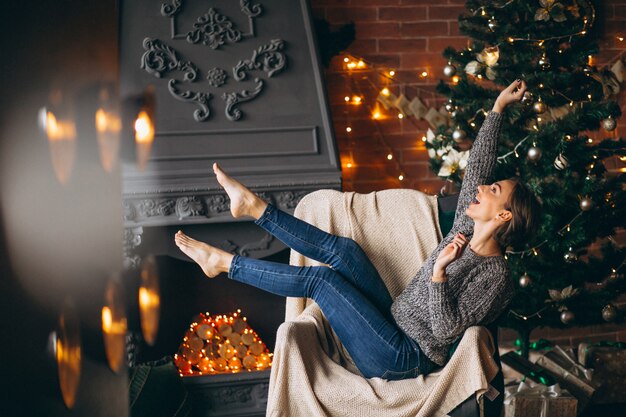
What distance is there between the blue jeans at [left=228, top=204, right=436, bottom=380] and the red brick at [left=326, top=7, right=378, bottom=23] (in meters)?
1.85

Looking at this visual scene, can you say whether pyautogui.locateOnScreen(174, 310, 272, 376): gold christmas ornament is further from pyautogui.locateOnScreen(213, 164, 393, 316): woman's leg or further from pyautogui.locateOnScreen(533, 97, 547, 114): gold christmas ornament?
pyautogui.locateOnScreen(533, 97, 547, 114): gold christmas ornament

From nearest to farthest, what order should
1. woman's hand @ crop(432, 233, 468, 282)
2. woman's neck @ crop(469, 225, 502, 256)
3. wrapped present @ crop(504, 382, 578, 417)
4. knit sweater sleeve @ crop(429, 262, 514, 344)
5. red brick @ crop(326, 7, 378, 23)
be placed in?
woman's hand @ crop(432, 233, 468, 282) → knit sweater sleeve @ crop(429, 262, 514, 344) → woman's neck @ crop(469, 225, 502, 256) → wrapped present @ crop(504, 382, 578, 417) → red brick @ crop(326, 7, 378, 23)

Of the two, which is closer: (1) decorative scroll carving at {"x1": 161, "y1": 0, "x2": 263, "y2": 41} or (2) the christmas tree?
(2) the christmas tree

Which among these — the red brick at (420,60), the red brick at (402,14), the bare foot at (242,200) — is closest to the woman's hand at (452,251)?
the bare foot at (242,200)

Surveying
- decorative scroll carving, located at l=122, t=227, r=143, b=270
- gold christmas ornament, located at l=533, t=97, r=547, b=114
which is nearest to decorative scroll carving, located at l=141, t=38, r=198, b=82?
decorative scroll carving, located at l=122, t=227, r=143, b=270

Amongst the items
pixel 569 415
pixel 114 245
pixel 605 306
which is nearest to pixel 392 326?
pixel 569 415

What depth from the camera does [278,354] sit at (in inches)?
88.6

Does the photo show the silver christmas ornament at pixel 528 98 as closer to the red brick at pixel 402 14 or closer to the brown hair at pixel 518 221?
the brown hair at pixel 518 221

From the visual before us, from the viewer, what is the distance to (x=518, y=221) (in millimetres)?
2291

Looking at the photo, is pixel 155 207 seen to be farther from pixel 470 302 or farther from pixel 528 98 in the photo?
pixel 528 98

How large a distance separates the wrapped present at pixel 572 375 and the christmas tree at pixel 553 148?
16cm

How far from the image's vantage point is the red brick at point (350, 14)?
12.7 feet

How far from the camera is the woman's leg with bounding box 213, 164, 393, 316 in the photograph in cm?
233

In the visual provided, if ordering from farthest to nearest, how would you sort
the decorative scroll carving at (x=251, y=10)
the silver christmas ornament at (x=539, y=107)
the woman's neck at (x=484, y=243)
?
1. the decorative scroll carving at (x=251, y=10)
2. the silver christmas ornament at (x=539, y=107)
3. the woman's neck at (x=484, y=243)
